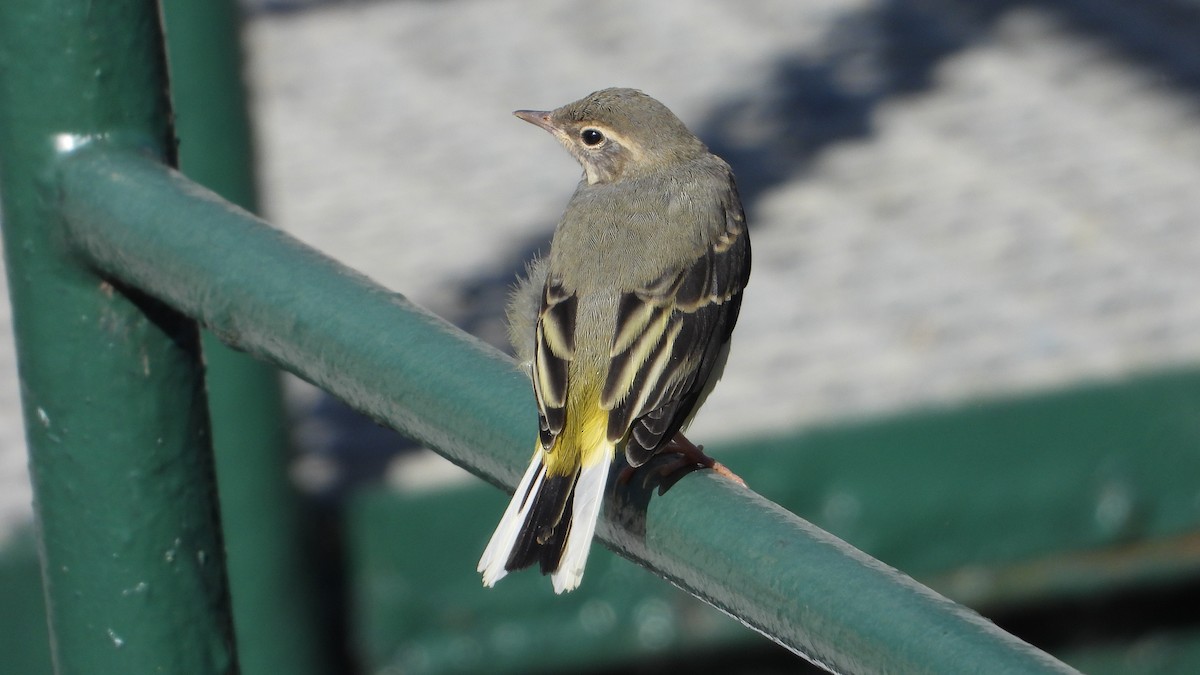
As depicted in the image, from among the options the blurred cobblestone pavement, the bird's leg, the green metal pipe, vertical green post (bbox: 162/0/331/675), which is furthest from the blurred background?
the green metal pipe

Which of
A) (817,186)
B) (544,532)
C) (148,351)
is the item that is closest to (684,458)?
(544,532)

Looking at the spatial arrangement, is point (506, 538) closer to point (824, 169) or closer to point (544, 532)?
point (544, 532)

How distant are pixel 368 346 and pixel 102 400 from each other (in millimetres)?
432

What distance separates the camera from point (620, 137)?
432cm

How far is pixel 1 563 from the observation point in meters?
5.01

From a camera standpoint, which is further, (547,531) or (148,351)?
(547,531)

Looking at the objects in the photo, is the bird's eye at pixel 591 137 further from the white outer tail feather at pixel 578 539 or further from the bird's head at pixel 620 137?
the white outer tail feather at pixel 578 539

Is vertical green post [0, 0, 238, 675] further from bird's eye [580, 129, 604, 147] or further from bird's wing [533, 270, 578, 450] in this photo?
bird's eye [580, 129, 604, 147]

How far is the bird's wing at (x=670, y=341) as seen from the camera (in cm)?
304

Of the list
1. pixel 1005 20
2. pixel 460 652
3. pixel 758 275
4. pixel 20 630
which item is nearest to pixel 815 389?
pixel 758 275

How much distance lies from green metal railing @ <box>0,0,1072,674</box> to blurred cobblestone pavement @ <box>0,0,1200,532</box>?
321cm

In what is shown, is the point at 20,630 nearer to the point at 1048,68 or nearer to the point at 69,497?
the point at 69,497

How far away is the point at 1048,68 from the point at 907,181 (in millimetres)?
1298

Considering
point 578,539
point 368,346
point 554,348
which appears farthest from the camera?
point 554,348
